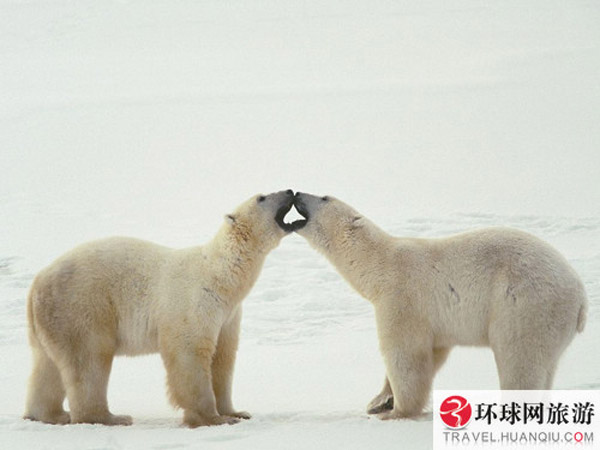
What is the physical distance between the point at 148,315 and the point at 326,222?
1373 mm

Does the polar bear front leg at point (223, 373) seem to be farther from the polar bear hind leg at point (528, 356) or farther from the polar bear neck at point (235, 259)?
the polar bear hind leg at point (528, 356)

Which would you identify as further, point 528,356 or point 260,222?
point 260,222

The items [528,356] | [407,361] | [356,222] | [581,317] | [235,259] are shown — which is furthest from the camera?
[356,222]

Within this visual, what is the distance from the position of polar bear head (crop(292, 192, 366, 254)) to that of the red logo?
130cm

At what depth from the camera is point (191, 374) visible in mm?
5844

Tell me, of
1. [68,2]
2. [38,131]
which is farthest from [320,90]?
[68,2]

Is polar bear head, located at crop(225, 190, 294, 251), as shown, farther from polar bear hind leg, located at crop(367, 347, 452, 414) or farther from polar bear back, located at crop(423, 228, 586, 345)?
polar bear hind leg, located at crop(367, 347, 452, 414)

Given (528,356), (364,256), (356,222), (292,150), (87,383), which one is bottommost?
(87,383)

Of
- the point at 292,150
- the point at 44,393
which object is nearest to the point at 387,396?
the point at 44,393

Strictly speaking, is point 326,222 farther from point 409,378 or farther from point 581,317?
point 581,317

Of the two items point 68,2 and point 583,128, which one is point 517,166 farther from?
point 68,2

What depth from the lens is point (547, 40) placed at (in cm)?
2827

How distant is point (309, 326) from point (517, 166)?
933 centimetres

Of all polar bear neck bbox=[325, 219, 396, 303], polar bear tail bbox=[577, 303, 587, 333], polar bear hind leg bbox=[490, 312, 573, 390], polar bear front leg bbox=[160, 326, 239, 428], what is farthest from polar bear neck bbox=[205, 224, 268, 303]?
polar bear tail bbox=[577, 303, 587, 333]
